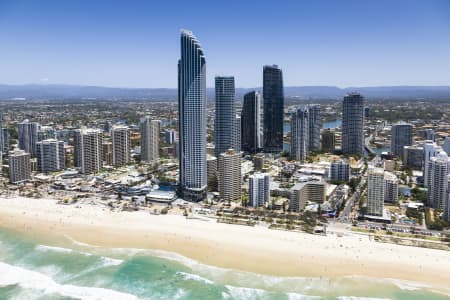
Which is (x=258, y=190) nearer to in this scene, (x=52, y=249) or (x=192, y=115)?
(x=192, y=115)

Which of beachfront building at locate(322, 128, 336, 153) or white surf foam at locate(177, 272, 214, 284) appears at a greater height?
beachfront building at locate(322, 128, 336, 153)

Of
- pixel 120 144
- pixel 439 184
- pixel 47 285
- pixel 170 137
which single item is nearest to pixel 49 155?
pixel 120 144

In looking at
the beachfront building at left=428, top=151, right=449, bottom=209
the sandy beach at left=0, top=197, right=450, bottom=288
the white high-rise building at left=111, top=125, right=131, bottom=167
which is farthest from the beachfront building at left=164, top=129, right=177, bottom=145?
the beachfront building at left=428, top=151, right=449, bottom=209

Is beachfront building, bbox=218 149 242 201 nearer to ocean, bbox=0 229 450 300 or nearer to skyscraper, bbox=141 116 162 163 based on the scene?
ocean, bbox=0 229 450 300

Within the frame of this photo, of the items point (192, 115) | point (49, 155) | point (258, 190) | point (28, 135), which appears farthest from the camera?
point (28, 135)

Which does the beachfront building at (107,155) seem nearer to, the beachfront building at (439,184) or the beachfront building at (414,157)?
the beachfront building at (439,184)

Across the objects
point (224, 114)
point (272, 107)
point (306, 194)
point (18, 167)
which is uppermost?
point (272, 107)
